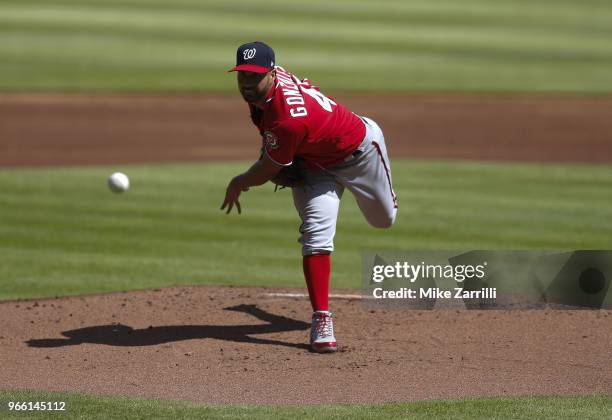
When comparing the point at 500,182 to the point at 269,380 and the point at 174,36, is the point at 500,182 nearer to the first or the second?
the point at 269,380

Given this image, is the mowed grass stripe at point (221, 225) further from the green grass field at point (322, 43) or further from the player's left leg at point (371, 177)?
the green grass field at point (322, 43)

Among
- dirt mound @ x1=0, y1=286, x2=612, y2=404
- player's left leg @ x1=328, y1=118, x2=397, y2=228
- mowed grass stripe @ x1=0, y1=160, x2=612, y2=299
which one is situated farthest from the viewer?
mowed grass stripe @ x1=0, y1=160, x2=612, y2=299

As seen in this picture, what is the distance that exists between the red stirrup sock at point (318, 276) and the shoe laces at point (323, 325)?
7 cm

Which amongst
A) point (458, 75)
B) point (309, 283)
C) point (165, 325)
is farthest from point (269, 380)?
point (458, 75)

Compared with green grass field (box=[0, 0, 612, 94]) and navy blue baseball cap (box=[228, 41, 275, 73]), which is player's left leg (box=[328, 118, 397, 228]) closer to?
navy blue baseball cap (box=[228, 41, 275, 73])

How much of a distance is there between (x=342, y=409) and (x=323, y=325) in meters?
1.34

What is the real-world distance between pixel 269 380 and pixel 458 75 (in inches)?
835

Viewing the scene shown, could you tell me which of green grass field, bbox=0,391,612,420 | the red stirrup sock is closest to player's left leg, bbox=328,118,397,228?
the red stirrup sock

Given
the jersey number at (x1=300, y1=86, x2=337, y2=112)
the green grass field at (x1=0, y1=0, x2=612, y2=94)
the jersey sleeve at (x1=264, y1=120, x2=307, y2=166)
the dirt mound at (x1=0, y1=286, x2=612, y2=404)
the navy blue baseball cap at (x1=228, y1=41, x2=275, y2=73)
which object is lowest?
the dirt mound at (x1=0, y1=286, x2=612, y2=404)

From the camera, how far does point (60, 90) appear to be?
23.4 m

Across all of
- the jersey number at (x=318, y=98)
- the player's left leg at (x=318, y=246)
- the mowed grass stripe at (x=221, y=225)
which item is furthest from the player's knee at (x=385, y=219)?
the mowed grass stripe at (x=221, y=225)

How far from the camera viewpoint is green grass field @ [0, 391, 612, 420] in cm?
536

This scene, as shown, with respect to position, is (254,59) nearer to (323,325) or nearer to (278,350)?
(323,325)

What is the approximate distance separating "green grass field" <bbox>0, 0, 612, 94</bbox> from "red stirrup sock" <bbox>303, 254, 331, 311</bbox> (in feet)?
56.6
